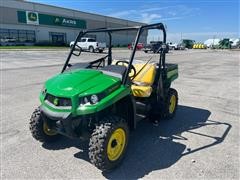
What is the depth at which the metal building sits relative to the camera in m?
39.1

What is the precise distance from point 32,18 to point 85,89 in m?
43.7

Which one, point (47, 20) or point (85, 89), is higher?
point (47, 20)

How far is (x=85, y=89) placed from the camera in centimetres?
309

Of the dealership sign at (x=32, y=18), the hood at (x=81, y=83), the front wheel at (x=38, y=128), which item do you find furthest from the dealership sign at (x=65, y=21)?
the hood at (x=81, y=83)

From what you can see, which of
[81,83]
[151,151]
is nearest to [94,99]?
[81,83]

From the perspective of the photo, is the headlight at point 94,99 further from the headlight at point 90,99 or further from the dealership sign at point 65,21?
the dealership sign at point 65,21

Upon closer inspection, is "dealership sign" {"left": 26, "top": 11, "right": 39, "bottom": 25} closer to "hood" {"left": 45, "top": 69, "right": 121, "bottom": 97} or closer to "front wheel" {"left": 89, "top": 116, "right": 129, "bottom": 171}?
"hood" {"left": 45, "top": 69, "right": 121, "bottom": 97}

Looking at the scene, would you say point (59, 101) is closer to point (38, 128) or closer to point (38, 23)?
point (38, 128)

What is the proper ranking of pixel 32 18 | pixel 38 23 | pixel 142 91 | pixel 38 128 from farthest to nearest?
pixel 38 23 < pixel 32 18 < pixel 142 91 < pixel 38 128

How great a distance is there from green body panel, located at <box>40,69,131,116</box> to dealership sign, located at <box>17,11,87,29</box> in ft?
138

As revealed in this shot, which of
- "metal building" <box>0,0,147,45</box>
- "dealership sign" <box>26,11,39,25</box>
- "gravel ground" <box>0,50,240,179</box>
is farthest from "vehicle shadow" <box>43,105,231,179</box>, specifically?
"dealership sign" <box>26,11,39,25</box>

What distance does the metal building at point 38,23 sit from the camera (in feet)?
128

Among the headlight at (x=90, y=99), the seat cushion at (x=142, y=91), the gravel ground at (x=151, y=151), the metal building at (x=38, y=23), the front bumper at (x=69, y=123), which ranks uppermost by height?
the metal building at (x=38, y=23)

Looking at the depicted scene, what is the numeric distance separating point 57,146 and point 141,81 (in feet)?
5.87
